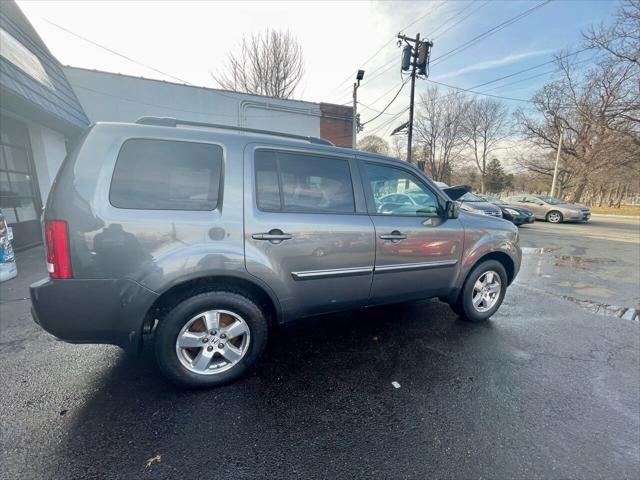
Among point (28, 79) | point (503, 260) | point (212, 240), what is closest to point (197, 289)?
point (212, 240)

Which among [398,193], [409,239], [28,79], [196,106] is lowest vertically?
[409,239]

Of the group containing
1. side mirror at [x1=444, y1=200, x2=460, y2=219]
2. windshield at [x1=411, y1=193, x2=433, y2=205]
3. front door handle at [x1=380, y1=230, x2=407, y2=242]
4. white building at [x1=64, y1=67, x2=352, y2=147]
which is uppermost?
white building at [x1=64, y1=67, x2=352, y2=147]

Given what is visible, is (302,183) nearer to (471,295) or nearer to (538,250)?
(471,295)

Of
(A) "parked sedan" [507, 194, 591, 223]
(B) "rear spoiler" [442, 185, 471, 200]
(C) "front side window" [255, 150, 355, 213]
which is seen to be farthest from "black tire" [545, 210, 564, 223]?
(C) "front side window" [255, 150, 355, 213]

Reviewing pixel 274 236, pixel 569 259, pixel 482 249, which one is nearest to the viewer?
pixel 274 236

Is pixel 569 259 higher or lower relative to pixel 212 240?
lower

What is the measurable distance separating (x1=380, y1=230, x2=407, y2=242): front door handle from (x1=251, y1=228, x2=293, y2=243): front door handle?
37.7 inches

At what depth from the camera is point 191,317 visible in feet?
6.97

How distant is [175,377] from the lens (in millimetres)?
2141

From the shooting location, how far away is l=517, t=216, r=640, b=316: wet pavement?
15.0 feet

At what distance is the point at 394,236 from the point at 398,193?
0.58 metres

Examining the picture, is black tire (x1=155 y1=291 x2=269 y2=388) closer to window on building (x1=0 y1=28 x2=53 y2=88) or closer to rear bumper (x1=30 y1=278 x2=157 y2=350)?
rear bumper (x1=30 y1=278 x2=157 y2=350)

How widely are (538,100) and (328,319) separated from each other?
1516 inches

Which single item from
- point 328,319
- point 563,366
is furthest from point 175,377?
point 563,366
